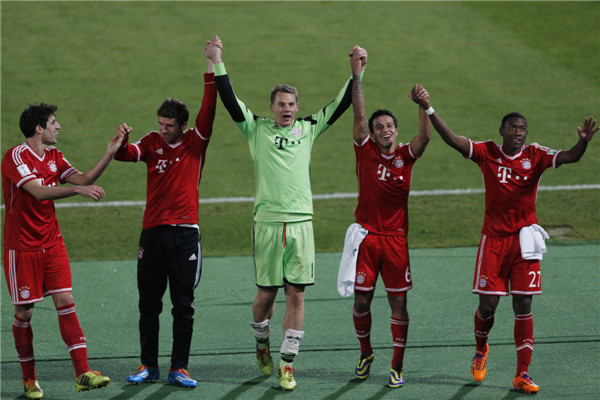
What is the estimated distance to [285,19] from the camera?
20.7 metres

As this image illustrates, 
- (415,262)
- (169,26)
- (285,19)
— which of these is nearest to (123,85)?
(169,26)

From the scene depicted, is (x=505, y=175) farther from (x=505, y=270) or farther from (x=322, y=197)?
(x=322, y=197)

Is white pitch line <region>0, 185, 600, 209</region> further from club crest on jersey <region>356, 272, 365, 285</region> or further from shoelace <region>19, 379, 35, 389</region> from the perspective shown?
shoelace <region>19, 379, 35, 389</region>

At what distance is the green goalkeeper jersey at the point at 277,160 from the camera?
684 cm

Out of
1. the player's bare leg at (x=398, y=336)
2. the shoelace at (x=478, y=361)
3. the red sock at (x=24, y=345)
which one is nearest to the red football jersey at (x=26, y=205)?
the red sock at (x=24, y=345)

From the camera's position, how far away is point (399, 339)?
22.4ft

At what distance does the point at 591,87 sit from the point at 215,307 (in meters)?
11.7

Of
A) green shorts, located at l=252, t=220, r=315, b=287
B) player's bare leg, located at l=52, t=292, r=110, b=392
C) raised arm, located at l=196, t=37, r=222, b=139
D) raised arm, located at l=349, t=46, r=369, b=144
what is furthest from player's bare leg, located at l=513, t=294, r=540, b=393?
player's bare leg, located at l=52, t=292, r=110, b=392

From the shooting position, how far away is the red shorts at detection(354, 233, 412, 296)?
6.82 meters

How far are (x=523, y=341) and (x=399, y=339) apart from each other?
3.16 ft

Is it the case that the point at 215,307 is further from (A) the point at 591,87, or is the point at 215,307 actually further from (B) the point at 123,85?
(A) the point at 591,87

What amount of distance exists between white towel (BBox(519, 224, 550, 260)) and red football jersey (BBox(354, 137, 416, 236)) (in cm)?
93

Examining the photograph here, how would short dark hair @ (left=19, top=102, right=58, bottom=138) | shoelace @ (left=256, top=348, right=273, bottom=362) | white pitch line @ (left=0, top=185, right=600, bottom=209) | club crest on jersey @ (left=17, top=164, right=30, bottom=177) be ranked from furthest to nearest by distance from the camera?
1. white pitch line @ (left=0, top=185, right=600, bottom=209)
2. shoelace @ (left=256, top=348, right=273, bottom=362)
3. short dark hair @ (left=19, top=102, right=58, bottom=138)
4. club crest on jersey @ (left=17, top=164, right=30, bottom=177)

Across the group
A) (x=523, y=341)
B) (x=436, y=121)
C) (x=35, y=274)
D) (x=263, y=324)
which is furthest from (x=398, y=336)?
(x=35, y=274)
